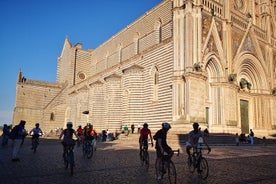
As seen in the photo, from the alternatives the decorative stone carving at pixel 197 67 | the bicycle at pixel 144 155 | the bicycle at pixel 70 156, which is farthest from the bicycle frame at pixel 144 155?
the decorative stone carving at pixel 197 67

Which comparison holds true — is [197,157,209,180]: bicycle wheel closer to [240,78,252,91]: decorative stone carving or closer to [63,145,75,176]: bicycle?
[63,145,75,176]: bicycle

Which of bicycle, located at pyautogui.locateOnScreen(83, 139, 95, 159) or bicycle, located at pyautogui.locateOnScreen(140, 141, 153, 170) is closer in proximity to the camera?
bicycle, located at pyautogui.locateOnScreen(140, 141, 153, 170)

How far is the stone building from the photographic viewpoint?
2244 cm

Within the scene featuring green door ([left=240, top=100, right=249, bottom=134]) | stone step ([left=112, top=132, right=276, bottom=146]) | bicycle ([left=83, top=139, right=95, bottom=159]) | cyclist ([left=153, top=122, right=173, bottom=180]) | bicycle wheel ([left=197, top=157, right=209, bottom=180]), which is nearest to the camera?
cyclist ([left=153, top=122, right=173, bottom=180])

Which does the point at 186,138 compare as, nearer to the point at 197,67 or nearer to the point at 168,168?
the point at 197,67

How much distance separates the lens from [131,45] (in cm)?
3497

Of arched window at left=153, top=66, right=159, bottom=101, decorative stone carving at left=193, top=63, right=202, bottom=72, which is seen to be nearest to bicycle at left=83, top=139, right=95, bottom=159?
decorative stone carving at left=193, top=63, right=202, bottom=72

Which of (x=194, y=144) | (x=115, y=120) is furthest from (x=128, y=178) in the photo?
(x=115, y=120)

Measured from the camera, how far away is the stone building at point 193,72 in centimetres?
2244

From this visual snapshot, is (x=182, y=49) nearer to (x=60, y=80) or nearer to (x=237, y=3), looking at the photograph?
(x=237, y=3)

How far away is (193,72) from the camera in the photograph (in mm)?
21578

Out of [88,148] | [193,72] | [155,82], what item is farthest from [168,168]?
[155,82]

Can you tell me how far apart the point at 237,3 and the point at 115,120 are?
19.5 meters

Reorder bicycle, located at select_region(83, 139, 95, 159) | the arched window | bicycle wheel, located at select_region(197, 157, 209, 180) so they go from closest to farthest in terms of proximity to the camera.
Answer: bicycle wheel, located at select_region(197, 157, 209, 180)
bicycle, located at select_region(83, 139, 95, 159)
the arched window
